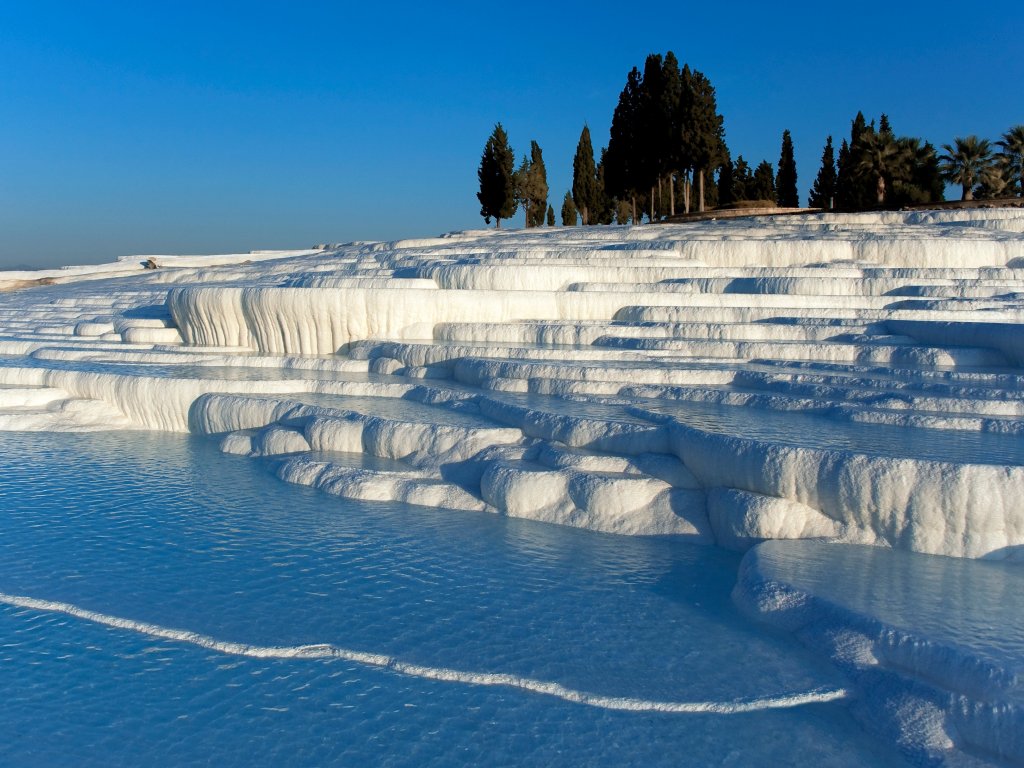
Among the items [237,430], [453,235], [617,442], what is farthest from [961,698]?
[453,235]

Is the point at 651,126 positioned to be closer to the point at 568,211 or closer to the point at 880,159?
the point at 880,159

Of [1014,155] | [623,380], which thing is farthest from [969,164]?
[623,380]

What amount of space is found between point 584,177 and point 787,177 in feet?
27.6

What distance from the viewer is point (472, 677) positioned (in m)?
3.52

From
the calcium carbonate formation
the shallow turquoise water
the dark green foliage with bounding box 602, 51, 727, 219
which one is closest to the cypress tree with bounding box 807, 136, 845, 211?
the dark green foliage with bounding box 602, 51, 727, 219

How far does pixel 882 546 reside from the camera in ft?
15.3

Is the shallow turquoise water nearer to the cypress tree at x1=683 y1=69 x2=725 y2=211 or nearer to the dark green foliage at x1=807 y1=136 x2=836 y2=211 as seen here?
the cypress tree at x1=683 y1=69 x2=725 y2=211

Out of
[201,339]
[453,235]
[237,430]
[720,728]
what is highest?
[453,235]

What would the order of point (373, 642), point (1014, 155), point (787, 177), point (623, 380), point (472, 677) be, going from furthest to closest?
1. point (787, 177)
2. point (1014, 155)
3. point (623, 380)
4. point (373, 642)
5. point (472, 677)

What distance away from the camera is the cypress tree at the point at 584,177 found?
121ft

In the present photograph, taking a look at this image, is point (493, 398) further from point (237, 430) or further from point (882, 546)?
point (882, 546)

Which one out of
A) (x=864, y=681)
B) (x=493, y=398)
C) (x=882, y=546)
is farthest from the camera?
(x=493, y=398)

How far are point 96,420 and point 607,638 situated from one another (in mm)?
6618

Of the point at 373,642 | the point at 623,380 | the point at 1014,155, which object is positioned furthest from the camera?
the point at 1014,155
